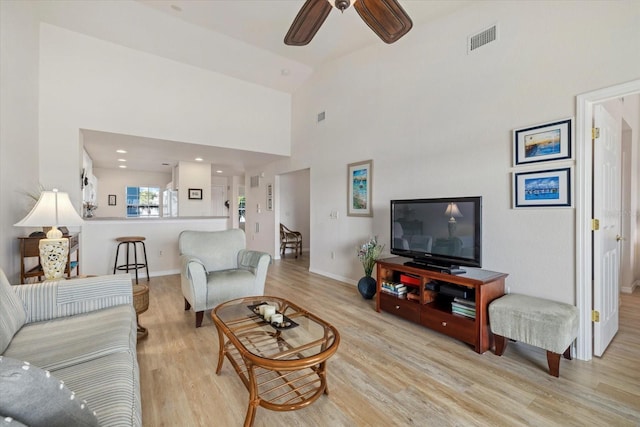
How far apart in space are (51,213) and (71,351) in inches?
59.0

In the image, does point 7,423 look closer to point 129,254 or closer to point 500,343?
point 500,343

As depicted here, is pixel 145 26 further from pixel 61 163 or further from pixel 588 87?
pixel 588 87

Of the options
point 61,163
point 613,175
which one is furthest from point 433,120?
point 61,163

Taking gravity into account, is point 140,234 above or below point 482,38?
below

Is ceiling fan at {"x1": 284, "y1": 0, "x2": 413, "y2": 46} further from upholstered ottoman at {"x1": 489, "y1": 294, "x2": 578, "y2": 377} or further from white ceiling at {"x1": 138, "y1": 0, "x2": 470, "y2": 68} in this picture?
upholstered ottoman at {"x1": 489, "y1": 294, "x2": 578, "y2": 377}

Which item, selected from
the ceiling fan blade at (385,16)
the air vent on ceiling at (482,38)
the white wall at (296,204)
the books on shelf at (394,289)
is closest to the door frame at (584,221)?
the air vent on ceiling at (482,38)

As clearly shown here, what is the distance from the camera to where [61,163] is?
3773 mm

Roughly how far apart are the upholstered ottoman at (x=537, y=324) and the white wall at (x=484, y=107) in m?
0.31

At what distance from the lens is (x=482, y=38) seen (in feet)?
9.27

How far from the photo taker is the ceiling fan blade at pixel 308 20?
1946 mm

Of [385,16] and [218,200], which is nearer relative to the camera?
[385,16]

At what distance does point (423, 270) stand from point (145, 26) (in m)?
4.68

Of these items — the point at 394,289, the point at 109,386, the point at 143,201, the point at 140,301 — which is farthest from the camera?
the point at 143,201

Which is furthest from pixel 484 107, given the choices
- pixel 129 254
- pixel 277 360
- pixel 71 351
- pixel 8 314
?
pixel 129 254
